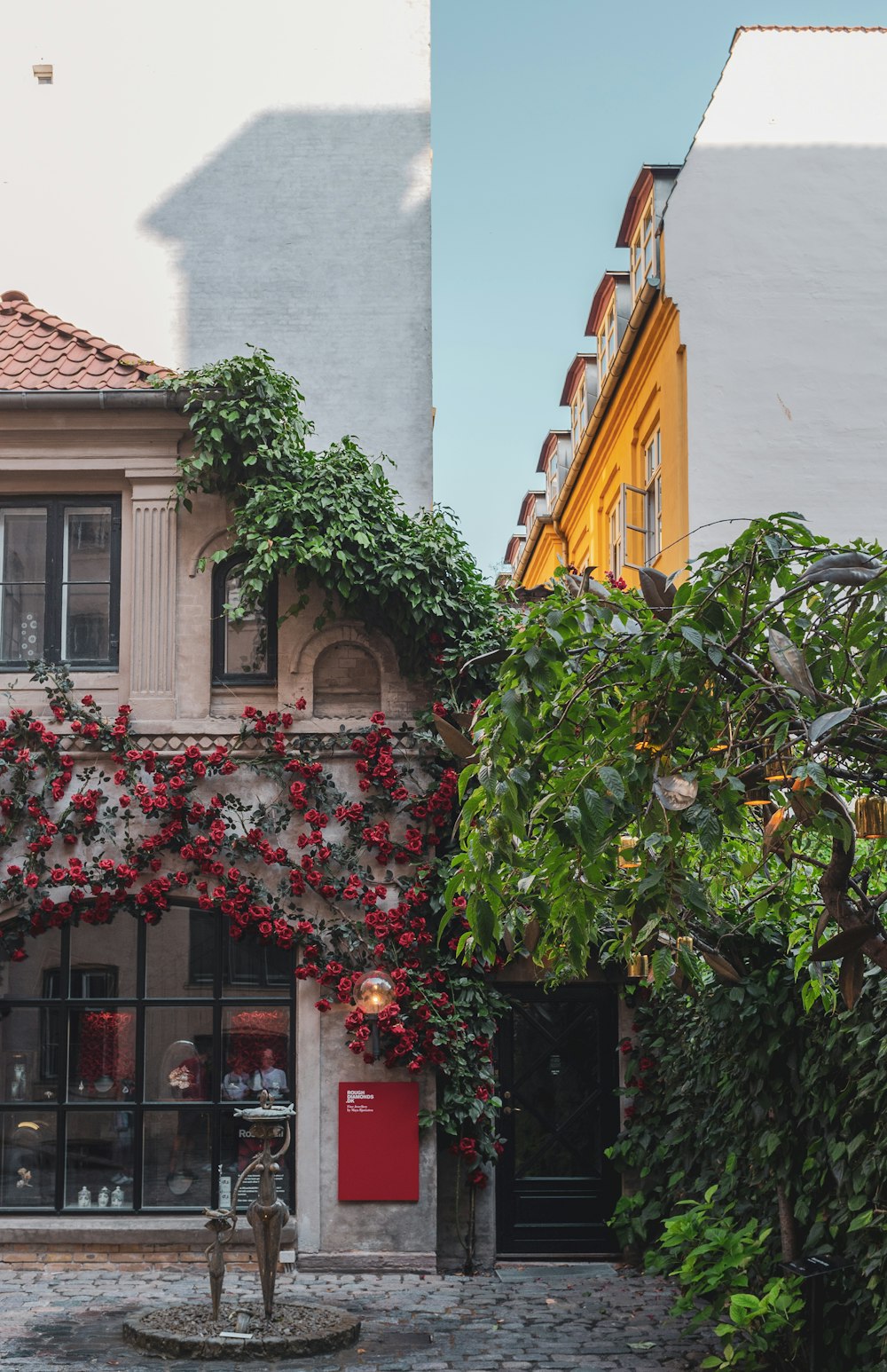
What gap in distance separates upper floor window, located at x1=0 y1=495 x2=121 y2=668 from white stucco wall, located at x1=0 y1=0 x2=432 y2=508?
141 inches

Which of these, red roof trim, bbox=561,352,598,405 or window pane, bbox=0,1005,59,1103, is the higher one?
red roof trim, bbox=561,352,598,405

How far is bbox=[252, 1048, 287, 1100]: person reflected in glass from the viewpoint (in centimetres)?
1276

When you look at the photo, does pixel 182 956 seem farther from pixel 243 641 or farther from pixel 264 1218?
pixel 264 1218

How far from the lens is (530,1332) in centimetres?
1038

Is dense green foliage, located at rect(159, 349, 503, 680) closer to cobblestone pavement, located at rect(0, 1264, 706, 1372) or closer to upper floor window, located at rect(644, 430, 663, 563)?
cobblestone pavement, located at rect(0, 1264, 706, 1372)

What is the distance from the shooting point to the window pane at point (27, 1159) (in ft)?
41.7

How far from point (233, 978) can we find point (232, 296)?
7.85 metres

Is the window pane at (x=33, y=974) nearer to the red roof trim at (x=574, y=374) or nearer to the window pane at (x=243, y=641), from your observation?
the window pane at (x=243, y=641)

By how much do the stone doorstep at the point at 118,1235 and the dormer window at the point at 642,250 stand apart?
11.3m

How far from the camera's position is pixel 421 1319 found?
1078 cm

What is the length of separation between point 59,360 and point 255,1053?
6.37 metres

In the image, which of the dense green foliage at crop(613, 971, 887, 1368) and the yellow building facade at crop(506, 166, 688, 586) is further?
the yellow building facade at crop(506, 166, 688, 586)

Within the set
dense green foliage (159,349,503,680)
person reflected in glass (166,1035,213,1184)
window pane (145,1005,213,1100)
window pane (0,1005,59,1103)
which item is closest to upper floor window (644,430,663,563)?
dense green foliage (159,349,503,680)

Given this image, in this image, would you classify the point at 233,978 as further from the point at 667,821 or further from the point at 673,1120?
the point at 667,821
